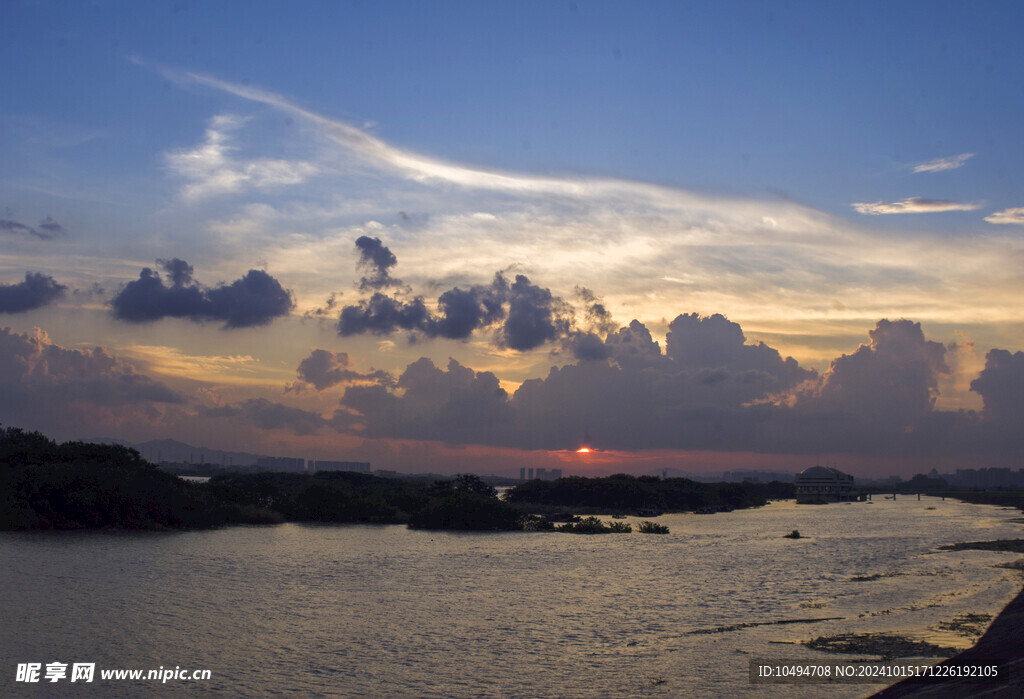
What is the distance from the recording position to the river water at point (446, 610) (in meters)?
22.7

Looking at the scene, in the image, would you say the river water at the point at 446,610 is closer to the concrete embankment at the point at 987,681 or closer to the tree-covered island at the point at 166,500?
the concrete embankment at the point at 987,681

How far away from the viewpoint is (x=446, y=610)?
33625mm

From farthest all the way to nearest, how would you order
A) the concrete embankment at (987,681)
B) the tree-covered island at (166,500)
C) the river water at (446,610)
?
the tree-covered island at (166,500)
the river water at (446,610)
the concrete embankment at (987,681)

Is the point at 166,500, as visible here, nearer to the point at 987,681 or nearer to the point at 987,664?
the point at 987,664

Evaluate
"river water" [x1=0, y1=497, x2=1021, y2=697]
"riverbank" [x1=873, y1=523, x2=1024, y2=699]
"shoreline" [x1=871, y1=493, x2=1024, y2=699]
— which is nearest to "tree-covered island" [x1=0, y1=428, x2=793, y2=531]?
"river water" [x1=0, y1=497, x2=1021, y2=697]

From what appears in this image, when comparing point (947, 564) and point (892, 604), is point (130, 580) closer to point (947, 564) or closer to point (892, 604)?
point (892, 604)

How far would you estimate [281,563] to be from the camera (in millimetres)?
47656

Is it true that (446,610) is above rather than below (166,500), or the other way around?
below

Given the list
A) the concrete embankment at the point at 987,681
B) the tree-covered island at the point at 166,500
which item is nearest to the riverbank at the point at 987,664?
the concrete embankment at the point at 987,681

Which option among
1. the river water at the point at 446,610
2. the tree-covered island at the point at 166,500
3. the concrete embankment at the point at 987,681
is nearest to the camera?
the concrete embankment at the point at 987,681

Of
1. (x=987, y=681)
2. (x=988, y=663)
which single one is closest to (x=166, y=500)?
(x=988, y=663)

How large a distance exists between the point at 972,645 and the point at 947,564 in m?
32.0

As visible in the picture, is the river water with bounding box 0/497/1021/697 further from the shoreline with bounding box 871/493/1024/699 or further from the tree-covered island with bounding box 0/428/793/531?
the tree-covered island with bounding box 0/428/793/531

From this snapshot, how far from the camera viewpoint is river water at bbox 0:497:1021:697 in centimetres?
2269
